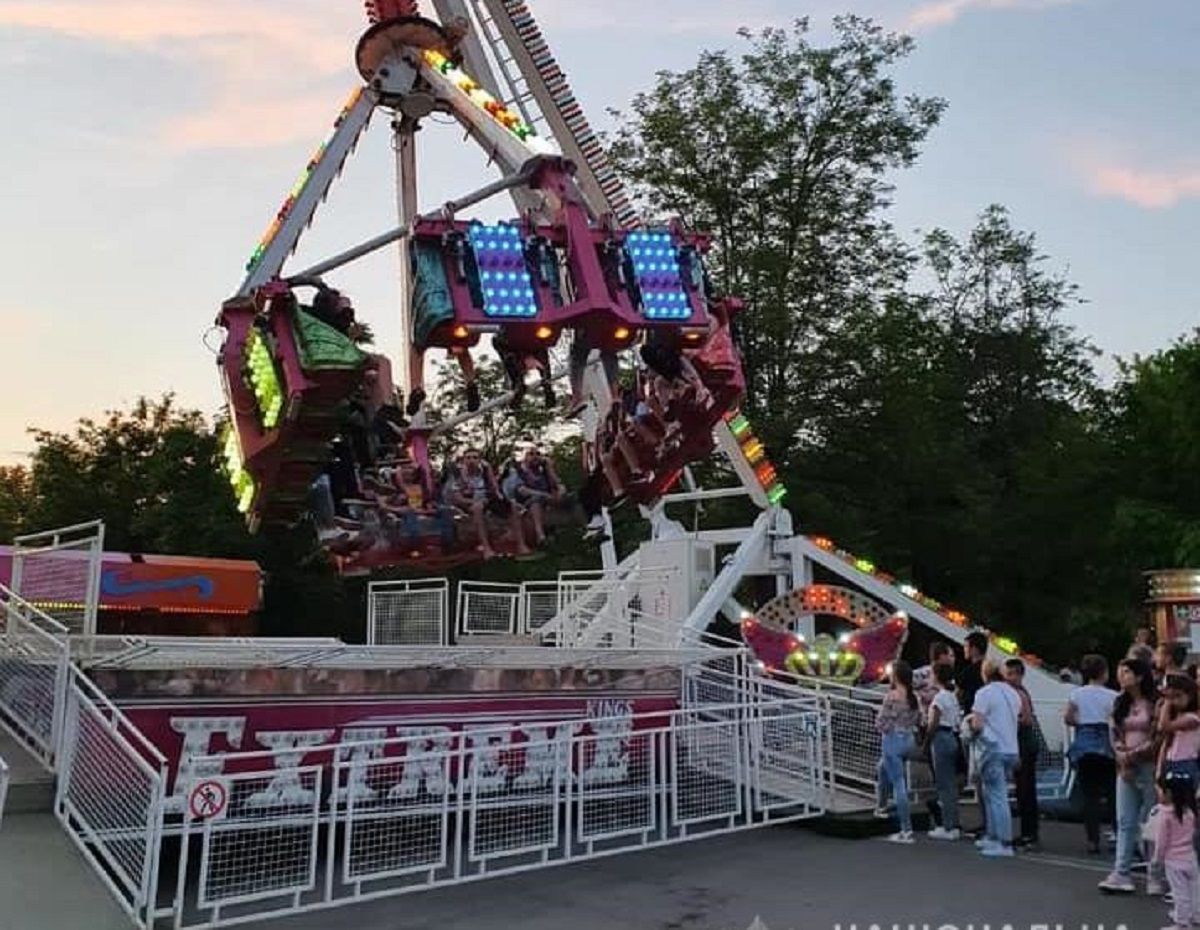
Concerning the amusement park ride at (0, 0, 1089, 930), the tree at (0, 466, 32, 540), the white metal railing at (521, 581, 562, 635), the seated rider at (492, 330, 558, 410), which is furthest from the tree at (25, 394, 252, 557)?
the seated rider at (492, 330, 558, 410)

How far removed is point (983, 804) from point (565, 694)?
4.35m

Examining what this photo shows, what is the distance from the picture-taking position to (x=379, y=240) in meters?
14.2

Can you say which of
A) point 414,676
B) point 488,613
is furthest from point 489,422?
point 414,676

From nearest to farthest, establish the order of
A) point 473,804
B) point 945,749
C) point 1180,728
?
1. point 1180,728
2. point 473,804
3. point 945,749

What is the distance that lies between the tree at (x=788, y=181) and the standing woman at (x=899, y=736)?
20.0 meters

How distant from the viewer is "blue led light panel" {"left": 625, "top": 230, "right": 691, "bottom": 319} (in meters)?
12.0

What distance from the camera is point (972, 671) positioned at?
1323 cm

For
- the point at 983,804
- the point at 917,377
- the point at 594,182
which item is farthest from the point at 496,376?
the point at 983,804

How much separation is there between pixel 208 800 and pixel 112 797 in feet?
3.37

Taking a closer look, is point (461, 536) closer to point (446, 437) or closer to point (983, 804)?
point (983, 804)

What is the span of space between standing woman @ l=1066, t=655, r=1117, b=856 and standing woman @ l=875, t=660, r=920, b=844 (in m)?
1.50

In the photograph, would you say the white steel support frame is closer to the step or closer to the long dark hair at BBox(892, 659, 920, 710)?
the step

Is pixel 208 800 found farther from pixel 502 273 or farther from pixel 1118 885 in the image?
pixel 1118 885

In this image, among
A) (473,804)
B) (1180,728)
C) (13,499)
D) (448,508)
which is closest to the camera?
(1180,728)
